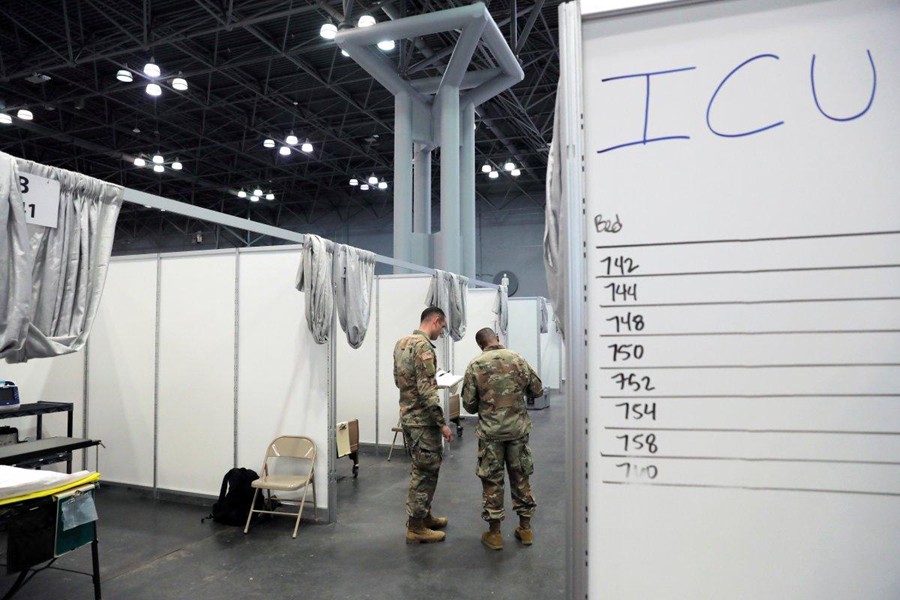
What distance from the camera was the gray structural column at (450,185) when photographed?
8.31m

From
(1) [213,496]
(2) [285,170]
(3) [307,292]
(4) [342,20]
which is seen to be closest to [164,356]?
(1) [213,496]

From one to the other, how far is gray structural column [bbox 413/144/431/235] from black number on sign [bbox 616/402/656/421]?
330 inches

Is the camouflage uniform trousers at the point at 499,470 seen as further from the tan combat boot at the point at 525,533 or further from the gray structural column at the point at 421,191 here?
the gray structural column at the point at 421,191

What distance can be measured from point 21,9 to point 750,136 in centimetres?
1036

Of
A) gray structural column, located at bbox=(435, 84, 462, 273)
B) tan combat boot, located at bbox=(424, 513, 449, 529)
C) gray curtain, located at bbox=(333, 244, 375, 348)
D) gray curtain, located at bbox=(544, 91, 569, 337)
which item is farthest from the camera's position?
gray structural column, located at bbox=(435, 84, 462, 273)

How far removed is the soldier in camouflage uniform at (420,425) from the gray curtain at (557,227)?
3.04 metres

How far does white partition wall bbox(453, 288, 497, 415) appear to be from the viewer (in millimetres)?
9302

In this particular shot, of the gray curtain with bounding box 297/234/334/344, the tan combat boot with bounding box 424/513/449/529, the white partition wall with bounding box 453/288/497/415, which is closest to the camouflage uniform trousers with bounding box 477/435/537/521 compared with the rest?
the tan combat boot with bounding box 424/513/449/529

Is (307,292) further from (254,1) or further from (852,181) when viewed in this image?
(254,1)

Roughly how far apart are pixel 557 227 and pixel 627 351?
10.1 inches

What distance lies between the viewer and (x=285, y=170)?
15633mm

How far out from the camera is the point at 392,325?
697cm

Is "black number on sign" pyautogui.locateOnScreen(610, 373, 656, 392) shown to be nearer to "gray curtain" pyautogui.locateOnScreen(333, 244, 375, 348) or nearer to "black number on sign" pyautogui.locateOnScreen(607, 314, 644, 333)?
"black number on sign" pyautogui.locateOnScreen(607, 314, 644, 333)

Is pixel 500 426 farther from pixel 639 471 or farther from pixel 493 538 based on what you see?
pixel 639 471
